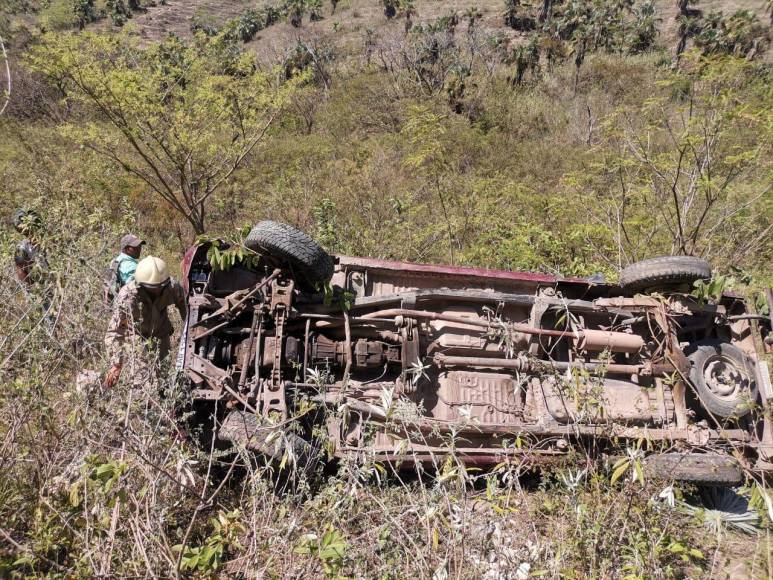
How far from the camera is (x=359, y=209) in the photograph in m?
10.8

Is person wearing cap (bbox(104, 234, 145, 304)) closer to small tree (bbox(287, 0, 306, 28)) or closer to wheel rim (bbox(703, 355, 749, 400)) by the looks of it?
wheel rim (bbox(703, 355, 749, 400))

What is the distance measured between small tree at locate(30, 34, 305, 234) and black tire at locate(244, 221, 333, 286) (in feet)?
19.3

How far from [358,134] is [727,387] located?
16275 millimetres

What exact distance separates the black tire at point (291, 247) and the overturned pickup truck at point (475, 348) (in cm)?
1

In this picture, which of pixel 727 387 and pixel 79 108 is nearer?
pixel 727 387

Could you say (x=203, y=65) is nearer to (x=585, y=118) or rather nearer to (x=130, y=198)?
(x=130, y=198)

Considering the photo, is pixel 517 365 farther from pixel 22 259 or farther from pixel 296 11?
pixel 296 11

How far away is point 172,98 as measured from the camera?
966 cm

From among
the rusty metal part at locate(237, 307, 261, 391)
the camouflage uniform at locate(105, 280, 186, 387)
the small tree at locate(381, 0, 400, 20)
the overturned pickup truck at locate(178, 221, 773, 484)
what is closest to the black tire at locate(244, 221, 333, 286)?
the overturned pickup truck at locate(178, 221, 773, 484)

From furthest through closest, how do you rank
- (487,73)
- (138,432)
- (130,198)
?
(487,73) → (130,198) → (138,432)

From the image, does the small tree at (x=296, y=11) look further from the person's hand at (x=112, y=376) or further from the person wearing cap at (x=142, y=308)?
the person's hand at (x=112, y=376)

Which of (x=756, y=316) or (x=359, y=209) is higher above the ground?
(x=359, y=209)

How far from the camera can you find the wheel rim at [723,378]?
13.5ft

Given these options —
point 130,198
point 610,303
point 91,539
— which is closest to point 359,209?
point 130,198
